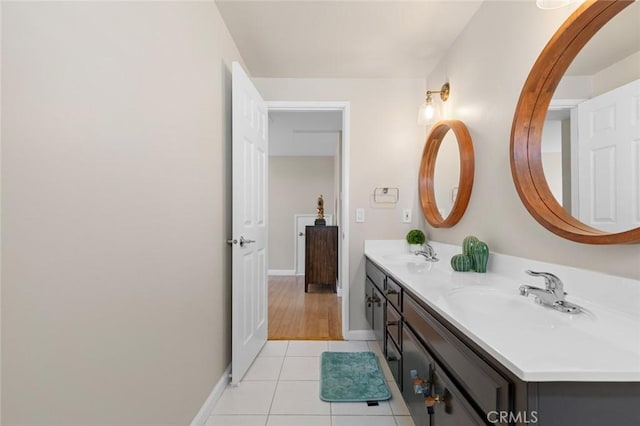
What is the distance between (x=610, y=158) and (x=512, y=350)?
77cm

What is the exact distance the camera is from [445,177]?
218cm

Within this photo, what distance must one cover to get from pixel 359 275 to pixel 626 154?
1975 millimetres

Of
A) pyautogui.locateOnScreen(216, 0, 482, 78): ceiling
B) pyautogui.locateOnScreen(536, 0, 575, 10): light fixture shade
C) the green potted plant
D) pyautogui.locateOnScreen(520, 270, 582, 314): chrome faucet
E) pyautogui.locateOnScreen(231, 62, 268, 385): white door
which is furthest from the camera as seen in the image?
the green potted plant

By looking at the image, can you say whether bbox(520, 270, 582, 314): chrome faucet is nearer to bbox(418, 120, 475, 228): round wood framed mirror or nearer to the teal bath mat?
bbox(418, 120, 475, 228): round wood framed mirror

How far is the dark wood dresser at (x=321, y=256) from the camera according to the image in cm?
438

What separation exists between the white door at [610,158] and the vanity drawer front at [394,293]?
0.81 meters

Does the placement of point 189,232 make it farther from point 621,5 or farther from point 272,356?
point 621,5

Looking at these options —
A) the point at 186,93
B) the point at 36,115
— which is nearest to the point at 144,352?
the point at 36,115

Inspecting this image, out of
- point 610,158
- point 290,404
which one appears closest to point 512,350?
point 610,158

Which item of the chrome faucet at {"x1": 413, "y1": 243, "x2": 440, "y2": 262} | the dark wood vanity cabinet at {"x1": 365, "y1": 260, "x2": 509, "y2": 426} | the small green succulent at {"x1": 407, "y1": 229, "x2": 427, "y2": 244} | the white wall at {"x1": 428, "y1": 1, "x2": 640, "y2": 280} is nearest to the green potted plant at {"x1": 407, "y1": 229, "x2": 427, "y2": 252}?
the small green succulent at {"x1": 407, "y1": 229, "x2": 427, "y2": 244}

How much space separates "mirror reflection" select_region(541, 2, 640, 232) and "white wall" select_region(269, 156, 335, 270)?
15.1 ft

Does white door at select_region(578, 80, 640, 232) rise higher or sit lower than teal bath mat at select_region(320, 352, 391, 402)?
higher

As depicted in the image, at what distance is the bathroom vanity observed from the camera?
23.0 inches

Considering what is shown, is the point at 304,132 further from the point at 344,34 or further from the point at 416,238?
the point at 416,238
